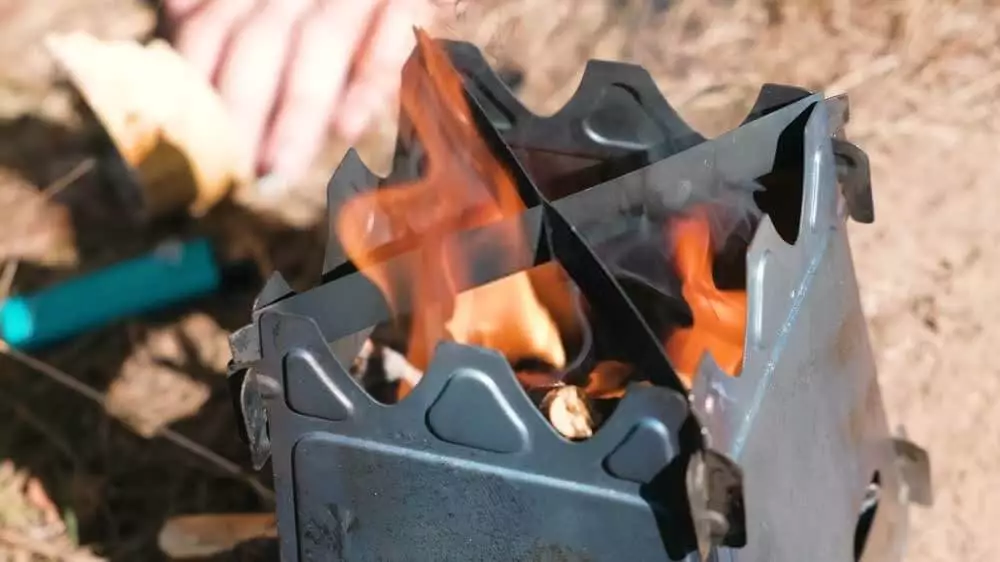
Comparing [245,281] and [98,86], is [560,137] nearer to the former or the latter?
[245,281]

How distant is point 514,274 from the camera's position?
1.00m

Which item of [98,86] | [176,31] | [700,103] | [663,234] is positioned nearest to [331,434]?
[663,234]

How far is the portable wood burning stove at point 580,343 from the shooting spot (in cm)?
81

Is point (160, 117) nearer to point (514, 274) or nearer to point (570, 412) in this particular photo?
point (514, 274)

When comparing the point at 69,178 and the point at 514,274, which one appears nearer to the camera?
the point at 514,274

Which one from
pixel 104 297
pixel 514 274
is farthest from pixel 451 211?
pixel 104 297

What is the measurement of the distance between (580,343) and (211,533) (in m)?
0.65

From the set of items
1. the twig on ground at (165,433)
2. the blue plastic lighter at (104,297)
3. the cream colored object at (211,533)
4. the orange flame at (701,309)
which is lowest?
the cream colored object at (211,533)

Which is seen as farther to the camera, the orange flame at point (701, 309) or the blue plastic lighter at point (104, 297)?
the blue plastic lighter at point (104, 297)

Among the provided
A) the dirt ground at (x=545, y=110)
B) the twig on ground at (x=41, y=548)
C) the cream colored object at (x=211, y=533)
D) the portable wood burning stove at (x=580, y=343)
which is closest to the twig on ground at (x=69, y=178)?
the dirt ground at (x=545, y=110)

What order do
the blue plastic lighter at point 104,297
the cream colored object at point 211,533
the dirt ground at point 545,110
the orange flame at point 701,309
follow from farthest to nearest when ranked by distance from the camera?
the blue plastic lighter at point 104,297 → the dirt ground at point 545,110 → the cream colored object at point 211,533 → the orange flame at point 701,309

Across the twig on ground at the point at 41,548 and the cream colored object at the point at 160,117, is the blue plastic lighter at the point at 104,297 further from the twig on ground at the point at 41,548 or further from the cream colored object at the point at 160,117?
the twig on ground at the point at 41,548

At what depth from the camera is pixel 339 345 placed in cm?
103

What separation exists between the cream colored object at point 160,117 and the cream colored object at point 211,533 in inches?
26.7
